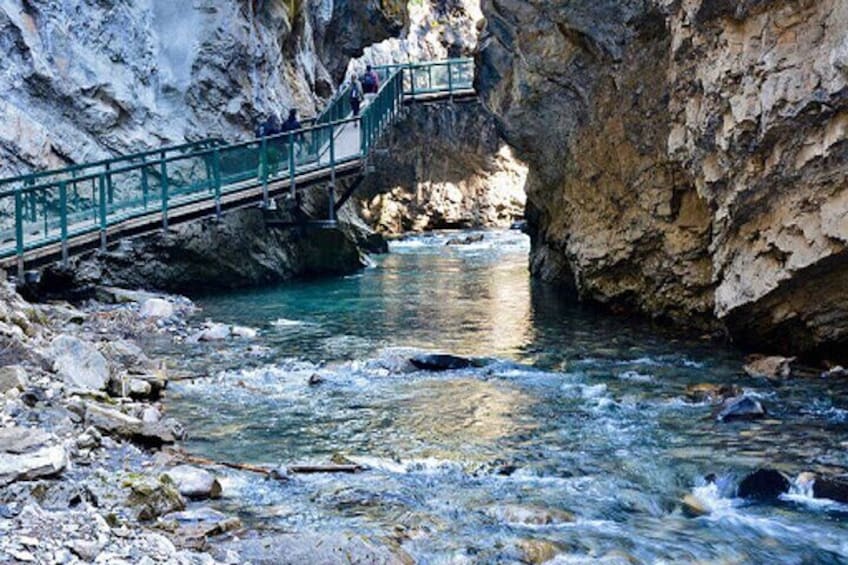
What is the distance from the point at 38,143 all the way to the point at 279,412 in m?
13.1

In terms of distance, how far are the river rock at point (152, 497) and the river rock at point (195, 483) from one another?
292mm

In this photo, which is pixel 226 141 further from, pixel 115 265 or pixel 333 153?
pixel 115 265

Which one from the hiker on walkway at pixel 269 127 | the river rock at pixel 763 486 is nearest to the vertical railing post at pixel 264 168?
the hiker on walkway at pixel 269 127

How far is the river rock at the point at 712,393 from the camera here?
476 inches

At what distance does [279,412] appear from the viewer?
11914 mm

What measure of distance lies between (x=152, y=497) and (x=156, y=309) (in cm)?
1238

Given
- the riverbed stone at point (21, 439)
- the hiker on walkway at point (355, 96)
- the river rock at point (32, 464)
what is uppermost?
the hiker on walkway at point (355, 96)

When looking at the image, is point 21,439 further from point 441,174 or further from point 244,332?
point 441,174

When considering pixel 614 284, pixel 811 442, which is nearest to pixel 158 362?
pixel 811 442

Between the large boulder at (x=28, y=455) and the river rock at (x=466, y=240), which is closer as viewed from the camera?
the large boulder at (x=28, y=455)

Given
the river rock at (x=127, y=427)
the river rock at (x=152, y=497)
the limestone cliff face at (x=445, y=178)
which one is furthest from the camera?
the limestone cliff face at (x=445, y=178)

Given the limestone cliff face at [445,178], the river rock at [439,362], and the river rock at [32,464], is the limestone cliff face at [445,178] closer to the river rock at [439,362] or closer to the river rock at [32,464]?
the river rock at [439,362]

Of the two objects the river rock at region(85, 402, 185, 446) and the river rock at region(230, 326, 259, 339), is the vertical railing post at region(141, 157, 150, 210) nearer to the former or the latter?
the river rock at region(230, 326, 259, 339)

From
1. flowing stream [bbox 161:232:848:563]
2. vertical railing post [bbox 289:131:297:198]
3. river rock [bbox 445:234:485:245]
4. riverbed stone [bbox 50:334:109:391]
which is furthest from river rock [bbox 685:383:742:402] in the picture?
river rock [bbox 445:234:485:245]
